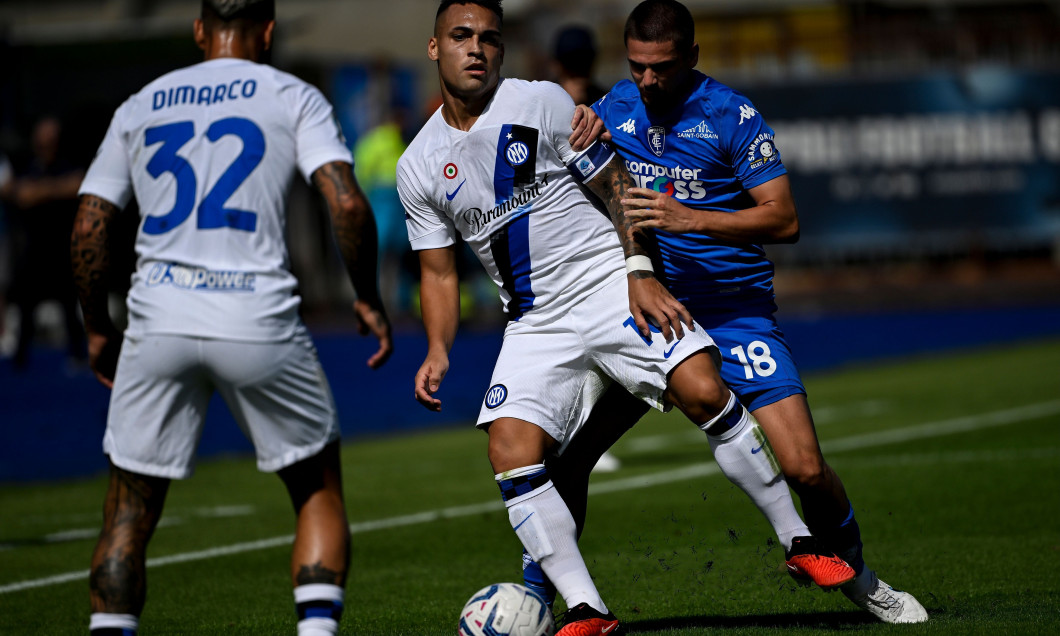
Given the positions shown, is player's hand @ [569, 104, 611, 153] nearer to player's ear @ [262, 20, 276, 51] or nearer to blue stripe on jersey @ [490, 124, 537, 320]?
blue stripe on jersey @ [490, 124, 537, 320]

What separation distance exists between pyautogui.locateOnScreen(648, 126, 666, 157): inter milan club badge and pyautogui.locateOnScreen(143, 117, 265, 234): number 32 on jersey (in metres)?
1.68

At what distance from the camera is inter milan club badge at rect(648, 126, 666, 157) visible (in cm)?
540

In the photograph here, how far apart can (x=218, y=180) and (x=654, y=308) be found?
60.3 inches

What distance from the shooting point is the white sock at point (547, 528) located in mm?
4848

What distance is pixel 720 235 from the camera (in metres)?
5.06

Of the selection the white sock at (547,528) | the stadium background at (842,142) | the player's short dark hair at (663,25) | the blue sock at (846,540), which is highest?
the player's short dark hair at (663,25)

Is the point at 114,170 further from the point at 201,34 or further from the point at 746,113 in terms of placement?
the point at 746,113

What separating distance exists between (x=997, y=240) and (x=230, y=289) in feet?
71.6

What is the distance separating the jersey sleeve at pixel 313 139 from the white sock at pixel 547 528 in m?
1.26

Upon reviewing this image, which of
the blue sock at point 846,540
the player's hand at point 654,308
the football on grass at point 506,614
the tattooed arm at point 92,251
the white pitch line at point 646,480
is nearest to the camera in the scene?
the tattooed arm at point 92,251

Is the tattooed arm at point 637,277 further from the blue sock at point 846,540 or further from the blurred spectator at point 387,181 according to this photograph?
the blurred spectator at point 387,181

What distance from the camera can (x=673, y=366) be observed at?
4.89m

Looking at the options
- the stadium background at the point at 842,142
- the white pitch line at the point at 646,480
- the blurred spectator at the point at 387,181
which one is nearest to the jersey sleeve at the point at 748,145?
the white pitch line at the point at 646,480

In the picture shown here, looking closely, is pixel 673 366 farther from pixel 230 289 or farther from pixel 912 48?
pixel 912 48
